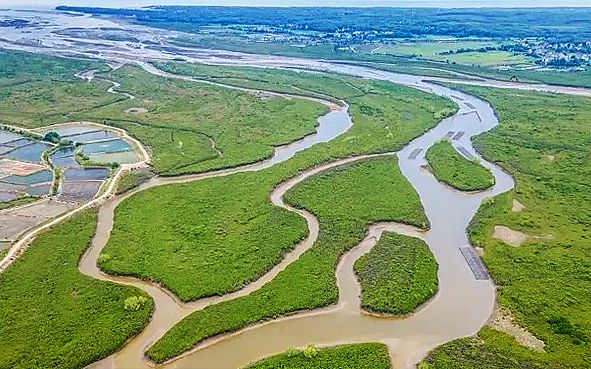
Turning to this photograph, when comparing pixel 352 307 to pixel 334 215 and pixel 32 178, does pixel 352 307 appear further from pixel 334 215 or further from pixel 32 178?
pixel 32 178


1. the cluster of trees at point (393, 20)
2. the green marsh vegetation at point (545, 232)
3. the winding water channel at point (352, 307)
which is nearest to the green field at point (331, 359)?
the winding water channel at point (352, 307)

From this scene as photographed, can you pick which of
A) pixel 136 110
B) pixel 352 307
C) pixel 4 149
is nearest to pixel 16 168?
pixel 4 149

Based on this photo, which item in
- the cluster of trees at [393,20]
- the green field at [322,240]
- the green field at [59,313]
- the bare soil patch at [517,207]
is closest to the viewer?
the green field at [59,313]

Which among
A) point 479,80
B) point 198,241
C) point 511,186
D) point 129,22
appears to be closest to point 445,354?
point 198,241

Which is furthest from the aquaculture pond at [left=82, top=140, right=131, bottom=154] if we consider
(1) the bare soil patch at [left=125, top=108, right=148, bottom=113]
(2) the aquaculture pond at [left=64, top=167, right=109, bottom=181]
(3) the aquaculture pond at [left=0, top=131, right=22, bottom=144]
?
(1) the bare soil patch at [left=125, top=108, right=148, bottom=113]

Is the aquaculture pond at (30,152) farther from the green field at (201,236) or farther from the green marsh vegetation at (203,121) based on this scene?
the green field at (201,236)
